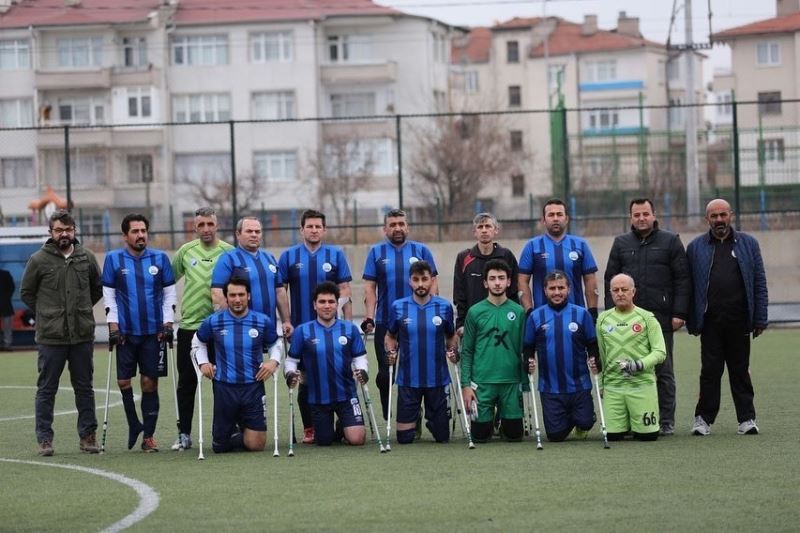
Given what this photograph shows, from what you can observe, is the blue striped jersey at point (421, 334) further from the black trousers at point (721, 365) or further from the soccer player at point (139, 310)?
the black trousers at point (721, 365)

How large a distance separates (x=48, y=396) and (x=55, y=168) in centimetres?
5298

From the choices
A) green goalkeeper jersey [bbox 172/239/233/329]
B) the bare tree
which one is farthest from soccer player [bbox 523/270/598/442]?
the bare tree

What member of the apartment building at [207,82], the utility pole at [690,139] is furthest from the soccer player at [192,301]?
the apartment building at [207,82]

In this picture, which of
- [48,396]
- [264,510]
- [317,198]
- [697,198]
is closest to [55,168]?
[317,198]

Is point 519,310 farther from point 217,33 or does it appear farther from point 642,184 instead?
point 217,33

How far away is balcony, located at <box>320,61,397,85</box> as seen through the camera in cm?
7050

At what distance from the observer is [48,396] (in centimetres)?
1255

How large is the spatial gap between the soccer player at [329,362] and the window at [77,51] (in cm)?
5972

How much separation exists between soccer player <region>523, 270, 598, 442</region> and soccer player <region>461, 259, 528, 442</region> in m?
0.16

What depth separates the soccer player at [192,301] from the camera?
42.0ft

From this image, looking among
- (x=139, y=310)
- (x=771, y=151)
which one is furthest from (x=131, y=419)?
(x=771, y=151)

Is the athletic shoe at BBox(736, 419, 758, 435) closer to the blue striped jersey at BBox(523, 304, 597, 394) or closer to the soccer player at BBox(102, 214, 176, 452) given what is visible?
the blue striped jersey at BBox(523, 304, 597, 394)

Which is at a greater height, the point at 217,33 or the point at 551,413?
the point at 217,33

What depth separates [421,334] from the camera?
12.7 metres
